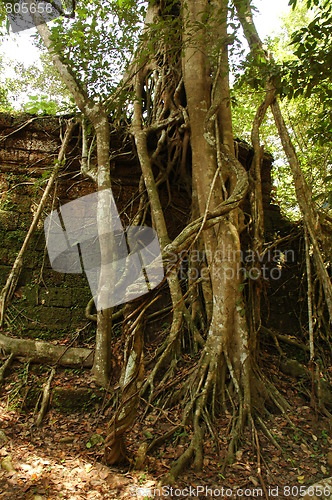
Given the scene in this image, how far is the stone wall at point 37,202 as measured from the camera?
4.07 m

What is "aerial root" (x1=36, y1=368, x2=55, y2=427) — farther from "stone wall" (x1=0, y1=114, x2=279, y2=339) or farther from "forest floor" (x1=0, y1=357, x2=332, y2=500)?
"stone wall" (x1=0, y1=114, x2=279, y2=339)

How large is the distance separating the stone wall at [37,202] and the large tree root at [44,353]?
26 cm

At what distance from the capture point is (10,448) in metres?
2.75

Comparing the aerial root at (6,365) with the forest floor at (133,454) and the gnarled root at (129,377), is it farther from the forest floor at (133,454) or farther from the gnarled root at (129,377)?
the gnarled root at (129,377)

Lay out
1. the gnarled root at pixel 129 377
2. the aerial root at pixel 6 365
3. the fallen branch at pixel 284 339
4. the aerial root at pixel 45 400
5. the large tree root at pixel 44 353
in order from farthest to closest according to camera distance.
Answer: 1. the fallen branch at pixel 284 339
2. the large tree root at pixel 44 353
3. the aerial root at pixel 6 365
4. the aerial root at pixel 45 400
5. the gnarled root at pixel 129 377

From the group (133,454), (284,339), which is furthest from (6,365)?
(284,339)

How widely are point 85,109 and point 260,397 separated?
334 centimetres

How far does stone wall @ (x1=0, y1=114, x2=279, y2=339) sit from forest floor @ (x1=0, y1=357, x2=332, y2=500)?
0.72 metres

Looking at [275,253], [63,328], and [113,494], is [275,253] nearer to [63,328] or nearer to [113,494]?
[63,328]

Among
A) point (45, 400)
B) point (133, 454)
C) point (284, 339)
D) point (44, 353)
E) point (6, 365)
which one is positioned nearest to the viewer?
point (133, 454)

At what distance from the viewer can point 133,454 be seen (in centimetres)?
A: 278

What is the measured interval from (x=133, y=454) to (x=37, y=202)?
3.05m

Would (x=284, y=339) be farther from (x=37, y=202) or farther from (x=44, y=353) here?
(x=37, y=202)

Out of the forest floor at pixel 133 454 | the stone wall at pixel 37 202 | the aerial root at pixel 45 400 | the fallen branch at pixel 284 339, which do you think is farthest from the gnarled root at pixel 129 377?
the fallen branch at pixel 284 339
